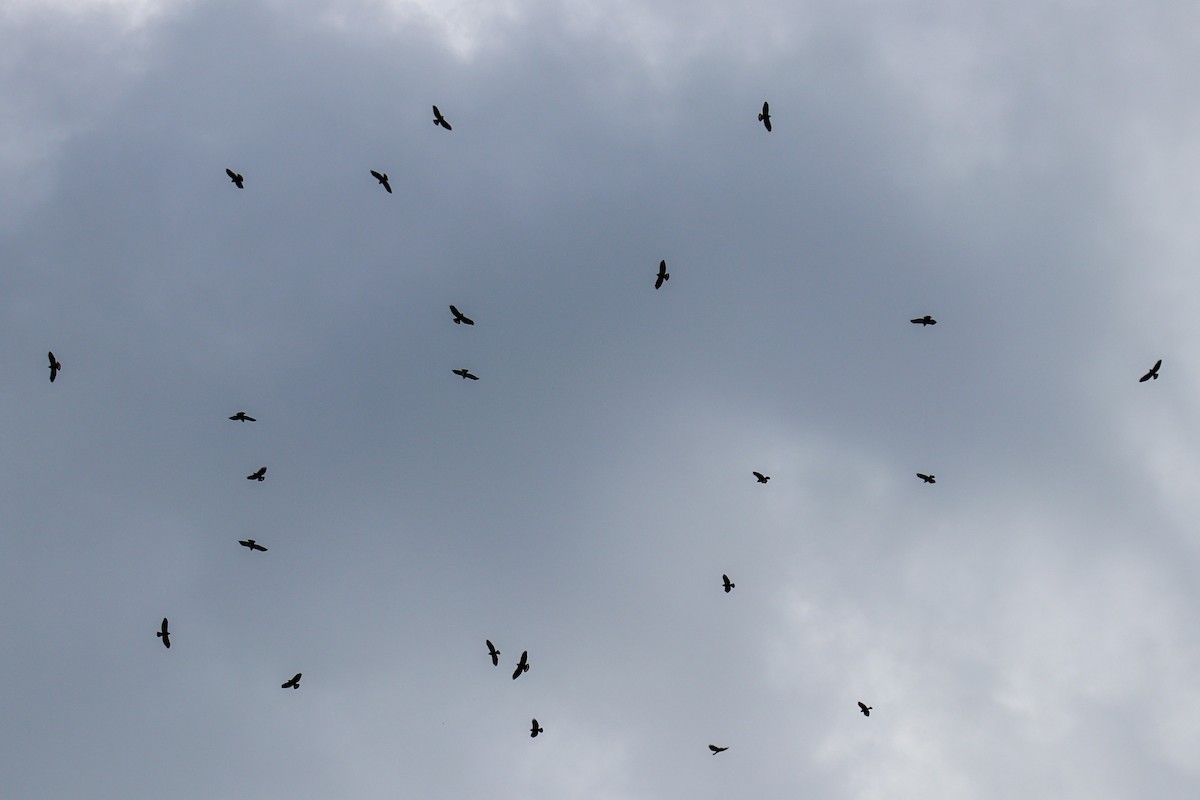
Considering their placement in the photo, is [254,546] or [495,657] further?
[254,546]

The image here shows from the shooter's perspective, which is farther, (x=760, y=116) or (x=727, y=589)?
(x=727, y=589)

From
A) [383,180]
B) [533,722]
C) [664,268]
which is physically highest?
[383,180]

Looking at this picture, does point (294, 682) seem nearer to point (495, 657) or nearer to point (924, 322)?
point (495, 657)

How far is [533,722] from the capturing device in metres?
132

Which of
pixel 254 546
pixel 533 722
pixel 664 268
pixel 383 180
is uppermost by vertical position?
pixel 383 180

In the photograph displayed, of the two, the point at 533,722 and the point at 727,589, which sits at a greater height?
the point at 727,589

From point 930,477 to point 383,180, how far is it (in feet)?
259

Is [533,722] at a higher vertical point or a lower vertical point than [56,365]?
lower

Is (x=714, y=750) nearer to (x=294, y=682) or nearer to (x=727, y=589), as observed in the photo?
(x=727, y=589)

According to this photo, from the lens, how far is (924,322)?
139 metres

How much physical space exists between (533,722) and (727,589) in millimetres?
28540

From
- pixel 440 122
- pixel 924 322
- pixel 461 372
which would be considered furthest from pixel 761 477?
pixel 440 122

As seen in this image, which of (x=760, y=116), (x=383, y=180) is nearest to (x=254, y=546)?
(x=383, y=180)

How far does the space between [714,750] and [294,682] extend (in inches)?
2043
